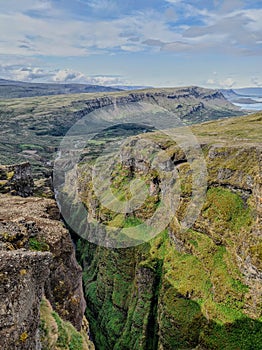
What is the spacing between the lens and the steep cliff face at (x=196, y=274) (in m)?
62.3

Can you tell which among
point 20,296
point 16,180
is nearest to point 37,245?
point 20,296

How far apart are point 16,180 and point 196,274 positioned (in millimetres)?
46398

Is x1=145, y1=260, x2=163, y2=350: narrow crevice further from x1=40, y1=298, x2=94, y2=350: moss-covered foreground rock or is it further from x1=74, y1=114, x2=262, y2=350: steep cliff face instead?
x1=40, y1=298, x2=94, y2=350: moss-covered foreground rock

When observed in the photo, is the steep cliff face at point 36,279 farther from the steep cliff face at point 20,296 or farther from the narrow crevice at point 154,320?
the narrow crevice at point 154,320

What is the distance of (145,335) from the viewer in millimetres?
80688

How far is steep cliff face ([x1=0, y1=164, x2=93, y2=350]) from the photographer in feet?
48.6

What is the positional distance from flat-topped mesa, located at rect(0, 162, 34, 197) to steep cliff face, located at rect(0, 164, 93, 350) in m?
9.02

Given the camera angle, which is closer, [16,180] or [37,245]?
[37,245]

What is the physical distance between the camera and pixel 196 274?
7300cm

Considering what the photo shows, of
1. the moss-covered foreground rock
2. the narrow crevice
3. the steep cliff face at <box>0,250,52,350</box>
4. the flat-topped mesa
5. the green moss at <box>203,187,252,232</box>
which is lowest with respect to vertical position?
the narrow crevice

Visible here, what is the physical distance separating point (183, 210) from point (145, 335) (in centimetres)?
3218

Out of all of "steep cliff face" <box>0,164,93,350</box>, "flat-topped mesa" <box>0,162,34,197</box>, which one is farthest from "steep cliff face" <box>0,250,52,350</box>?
"flat-topped mesa" <box>0,162,34,197</box>

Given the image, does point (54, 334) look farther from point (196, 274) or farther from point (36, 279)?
point (196, 274)

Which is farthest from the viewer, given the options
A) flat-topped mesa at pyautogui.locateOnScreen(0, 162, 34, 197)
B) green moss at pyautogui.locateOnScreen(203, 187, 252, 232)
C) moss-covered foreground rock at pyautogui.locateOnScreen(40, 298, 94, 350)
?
green moss at pyautogui.locateOnScreen(203, 187, 252, 232)
